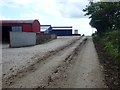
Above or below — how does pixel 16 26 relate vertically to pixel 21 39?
above

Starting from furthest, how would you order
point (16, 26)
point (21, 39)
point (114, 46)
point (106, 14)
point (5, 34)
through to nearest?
point (106, 14), point (16, 26), point (5, 34), point (21, 39), point (114, 46)

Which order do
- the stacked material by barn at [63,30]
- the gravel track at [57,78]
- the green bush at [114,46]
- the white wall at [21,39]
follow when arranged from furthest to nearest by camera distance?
the stacked material by barn at [63,30]
the white wall at [21,39]
the green bush at [114,46]
the gravel track at [57,78]

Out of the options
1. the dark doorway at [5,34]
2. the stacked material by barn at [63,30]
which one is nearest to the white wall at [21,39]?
the dark doorway at [5,34]

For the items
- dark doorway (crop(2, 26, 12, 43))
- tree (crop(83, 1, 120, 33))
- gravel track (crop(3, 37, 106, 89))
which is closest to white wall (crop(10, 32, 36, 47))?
dark doorway (crop(2, 26, 12, 43))

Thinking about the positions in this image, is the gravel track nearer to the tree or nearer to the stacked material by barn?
the tree

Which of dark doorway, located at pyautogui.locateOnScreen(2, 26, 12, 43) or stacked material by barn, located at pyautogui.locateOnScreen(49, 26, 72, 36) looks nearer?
dark doorway, located at pyautogui.locateOnScreen(2, 26, 12, 43)

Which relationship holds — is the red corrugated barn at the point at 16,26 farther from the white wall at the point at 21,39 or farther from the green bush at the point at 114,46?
the green bush at the point at 114,46

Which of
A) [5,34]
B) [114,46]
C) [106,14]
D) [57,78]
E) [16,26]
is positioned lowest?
[57,78]

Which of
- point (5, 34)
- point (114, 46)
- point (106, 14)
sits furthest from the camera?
point (106, 14)

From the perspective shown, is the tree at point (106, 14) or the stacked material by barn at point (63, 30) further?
the stacked material by barn at point (63, 30)

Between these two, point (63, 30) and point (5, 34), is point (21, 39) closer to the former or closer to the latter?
point (5, 34)

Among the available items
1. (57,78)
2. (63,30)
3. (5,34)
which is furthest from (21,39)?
(63,30)

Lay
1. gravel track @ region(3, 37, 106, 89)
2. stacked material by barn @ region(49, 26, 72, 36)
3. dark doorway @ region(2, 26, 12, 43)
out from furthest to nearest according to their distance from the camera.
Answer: stacked material by barn @ region(49, 26, 72, 36) < dark doorway @ region(2, 26, 12, 43) < gravel track @ region(3, 37, 106, 89)

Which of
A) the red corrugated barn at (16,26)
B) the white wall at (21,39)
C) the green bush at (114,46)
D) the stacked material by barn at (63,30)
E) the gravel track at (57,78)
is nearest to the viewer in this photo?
the gravel track at (57,78)
